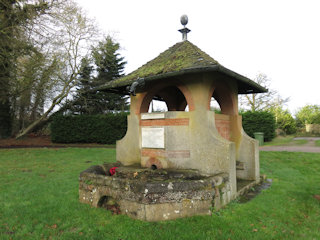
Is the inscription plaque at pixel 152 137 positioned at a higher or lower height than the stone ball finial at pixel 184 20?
lower

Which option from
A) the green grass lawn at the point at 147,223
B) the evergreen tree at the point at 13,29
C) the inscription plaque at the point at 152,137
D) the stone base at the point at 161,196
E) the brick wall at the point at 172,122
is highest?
the evergreen tree at the point at 13,29

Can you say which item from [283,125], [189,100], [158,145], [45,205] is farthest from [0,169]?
[283,125]

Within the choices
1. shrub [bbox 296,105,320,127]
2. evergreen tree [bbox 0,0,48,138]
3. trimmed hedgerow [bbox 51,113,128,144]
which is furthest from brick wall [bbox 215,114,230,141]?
shrub [bbox 296,105,320,127]

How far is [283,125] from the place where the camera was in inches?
1137

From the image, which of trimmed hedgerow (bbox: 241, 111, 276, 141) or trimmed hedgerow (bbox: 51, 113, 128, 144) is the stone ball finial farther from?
trimmed hedgerow (bbox: 241, 111, 276, 141)

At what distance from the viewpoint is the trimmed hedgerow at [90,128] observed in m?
18.1

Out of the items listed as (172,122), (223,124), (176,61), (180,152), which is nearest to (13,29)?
(176,61)

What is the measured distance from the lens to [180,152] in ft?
18.1

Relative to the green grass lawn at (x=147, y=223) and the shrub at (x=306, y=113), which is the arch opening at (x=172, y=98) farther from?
the shrub at (x=306, y=113)

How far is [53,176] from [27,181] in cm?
94

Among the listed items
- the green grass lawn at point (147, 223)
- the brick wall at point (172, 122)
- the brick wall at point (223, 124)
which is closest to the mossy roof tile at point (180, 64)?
the brick wall at point (172, 122)

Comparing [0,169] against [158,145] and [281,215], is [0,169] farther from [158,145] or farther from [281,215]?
[281,215]

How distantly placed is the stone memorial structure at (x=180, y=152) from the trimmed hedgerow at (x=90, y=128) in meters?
11.2

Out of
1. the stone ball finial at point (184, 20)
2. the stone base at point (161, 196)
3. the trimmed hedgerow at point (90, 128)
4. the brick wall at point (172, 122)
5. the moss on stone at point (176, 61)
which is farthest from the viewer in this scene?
the trimmed hedgerow at point (90, 128)
